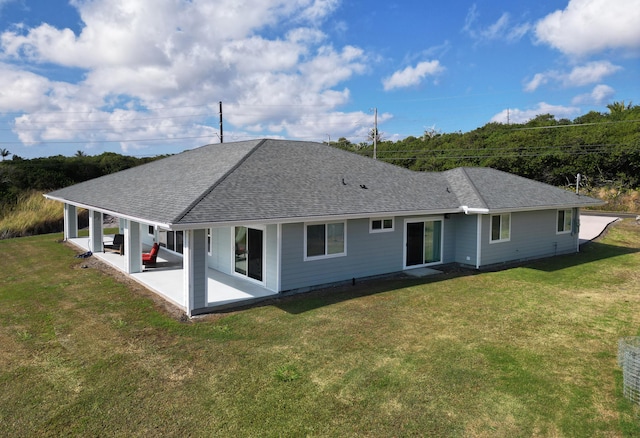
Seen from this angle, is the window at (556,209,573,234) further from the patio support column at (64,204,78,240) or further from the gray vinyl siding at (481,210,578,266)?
the patio support column at (64,204,78,240)

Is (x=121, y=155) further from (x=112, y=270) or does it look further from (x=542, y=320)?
(x=542, y=320)

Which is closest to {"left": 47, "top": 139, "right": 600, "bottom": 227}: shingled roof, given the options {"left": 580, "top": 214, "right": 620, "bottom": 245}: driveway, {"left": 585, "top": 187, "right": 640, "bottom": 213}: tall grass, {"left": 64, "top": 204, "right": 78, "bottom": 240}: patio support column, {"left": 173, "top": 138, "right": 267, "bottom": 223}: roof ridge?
{"left": 173, "top": 138, "right": 267, "bottom": 223}: roof ridge

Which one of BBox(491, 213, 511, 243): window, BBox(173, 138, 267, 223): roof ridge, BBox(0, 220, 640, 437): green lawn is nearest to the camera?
BBox(0, 220, 640, 437): green lawn

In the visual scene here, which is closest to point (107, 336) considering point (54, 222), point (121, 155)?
point (54, 222)

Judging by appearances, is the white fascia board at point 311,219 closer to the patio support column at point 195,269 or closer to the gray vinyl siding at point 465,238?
the patio support column at point 195,269

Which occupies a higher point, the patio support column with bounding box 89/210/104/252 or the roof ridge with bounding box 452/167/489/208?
the roof ridge with bounding box 452/167/489/208

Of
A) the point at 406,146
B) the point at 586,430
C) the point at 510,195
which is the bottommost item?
the point at 586,430
